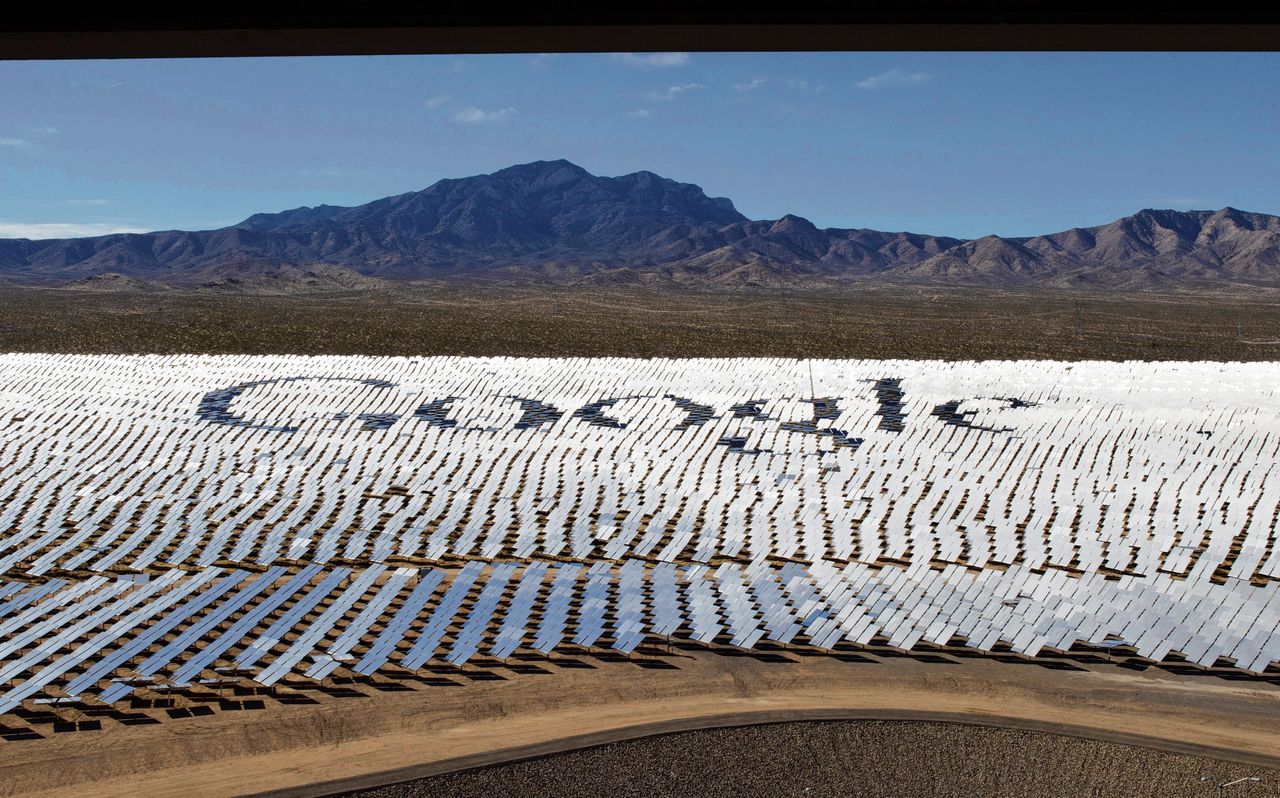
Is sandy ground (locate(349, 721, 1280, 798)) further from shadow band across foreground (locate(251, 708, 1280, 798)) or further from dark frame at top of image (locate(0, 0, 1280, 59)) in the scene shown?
dark frame at top of image (locate(0, 0, 1280, 59))

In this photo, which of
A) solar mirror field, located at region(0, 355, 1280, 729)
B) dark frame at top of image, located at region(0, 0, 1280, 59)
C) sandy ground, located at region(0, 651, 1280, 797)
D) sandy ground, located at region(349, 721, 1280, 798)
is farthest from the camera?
solar mirror field, located at region(0, 355, 1280, 729)

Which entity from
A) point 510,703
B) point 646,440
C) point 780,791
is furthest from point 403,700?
point 646,440

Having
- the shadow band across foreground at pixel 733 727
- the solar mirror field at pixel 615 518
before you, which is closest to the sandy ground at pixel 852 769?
the shadow band across foreground at pixel 733 727

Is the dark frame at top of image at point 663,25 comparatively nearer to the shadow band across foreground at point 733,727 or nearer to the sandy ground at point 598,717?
the shadow band across foreground at point 733,727

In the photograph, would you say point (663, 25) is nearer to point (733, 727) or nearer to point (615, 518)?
point (733, 727)

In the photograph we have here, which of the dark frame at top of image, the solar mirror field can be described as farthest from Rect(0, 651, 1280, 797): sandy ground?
the dark frame at top of image

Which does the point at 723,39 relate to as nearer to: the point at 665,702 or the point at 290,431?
the point at 665,702
